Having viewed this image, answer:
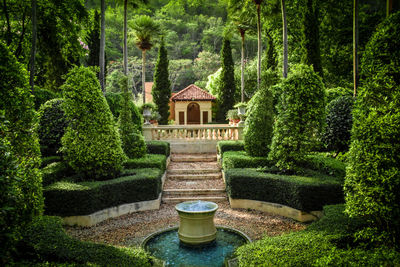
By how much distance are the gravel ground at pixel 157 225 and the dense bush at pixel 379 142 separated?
2.67 metres

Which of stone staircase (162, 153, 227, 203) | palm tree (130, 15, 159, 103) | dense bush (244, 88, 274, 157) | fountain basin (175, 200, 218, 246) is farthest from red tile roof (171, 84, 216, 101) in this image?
fountain basin (175, 200, 218, 246)

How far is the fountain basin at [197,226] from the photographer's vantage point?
247 inches

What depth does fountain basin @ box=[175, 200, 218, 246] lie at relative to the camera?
20.5 feet

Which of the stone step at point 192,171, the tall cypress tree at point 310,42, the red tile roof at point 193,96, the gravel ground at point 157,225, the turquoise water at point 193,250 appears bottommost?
the turquoise water at point 193,250

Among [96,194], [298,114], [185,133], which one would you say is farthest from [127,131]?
[298,114]

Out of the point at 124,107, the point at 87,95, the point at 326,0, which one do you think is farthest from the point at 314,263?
the point at 326,0

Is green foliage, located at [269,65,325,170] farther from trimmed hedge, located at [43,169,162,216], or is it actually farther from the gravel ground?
trimmed hedge, located at [43,169,162,216]

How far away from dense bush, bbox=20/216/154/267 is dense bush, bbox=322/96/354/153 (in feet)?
30.0

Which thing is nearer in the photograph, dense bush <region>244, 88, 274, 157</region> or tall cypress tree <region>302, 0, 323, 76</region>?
dense bush <region>244, 88, 274, 157</region>

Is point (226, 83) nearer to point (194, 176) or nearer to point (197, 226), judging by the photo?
point (194, 176)

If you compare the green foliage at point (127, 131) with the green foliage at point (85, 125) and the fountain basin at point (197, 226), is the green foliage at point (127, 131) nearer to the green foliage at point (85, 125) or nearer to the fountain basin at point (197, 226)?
the green foliage at point (85, 125)

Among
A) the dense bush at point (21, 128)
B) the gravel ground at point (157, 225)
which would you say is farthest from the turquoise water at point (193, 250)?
the dense bush at point (21, 128)

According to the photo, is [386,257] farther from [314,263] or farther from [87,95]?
[87,95]

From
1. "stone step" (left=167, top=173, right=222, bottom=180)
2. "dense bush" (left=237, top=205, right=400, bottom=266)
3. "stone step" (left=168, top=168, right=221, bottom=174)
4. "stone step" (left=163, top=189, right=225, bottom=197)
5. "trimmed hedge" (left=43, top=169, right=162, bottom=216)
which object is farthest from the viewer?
"stone step" (left=168, top=168, right=221, bottom=174)
